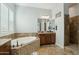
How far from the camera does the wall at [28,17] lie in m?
2.47

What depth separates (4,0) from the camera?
1744mm

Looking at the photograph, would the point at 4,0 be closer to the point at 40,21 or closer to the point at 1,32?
the point at 1,32

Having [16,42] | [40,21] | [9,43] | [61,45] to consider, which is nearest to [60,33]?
[61,45]

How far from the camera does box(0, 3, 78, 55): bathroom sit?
7.55ft

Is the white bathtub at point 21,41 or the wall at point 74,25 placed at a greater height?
the wall at point 74,25

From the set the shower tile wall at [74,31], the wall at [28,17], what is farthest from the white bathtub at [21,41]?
the shower tile wall at [74,31]

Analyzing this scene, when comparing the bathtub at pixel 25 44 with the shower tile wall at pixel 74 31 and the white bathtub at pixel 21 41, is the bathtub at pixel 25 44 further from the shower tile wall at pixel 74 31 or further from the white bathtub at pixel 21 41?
the shower tile wall at pixel 74 31

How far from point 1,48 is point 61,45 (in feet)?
4.70

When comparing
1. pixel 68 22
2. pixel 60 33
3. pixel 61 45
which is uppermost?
pixel 68 22

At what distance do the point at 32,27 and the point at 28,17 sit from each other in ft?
0.83

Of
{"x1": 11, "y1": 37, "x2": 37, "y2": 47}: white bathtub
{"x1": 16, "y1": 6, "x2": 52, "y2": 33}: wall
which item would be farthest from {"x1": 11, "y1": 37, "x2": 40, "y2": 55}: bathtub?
{"x1": 16, "y1": 6, "x2": 52, "y2": 33}: wall

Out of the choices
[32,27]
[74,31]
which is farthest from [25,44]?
[74,31]

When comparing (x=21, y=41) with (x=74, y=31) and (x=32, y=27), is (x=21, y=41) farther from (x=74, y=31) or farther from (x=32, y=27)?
(x=74, y=31)

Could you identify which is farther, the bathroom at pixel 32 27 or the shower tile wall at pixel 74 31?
the shower tile wall at pixel 74 31
